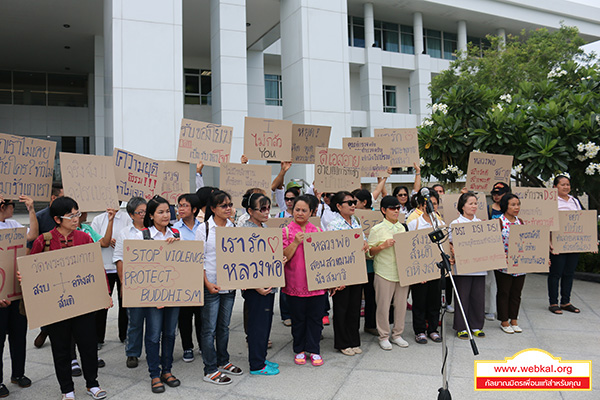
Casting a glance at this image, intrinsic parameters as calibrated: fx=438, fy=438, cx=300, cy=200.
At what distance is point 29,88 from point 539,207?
96.9ft

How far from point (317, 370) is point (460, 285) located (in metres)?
2.23

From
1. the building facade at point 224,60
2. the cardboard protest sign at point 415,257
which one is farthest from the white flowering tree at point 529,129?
the building facade at point 224,60

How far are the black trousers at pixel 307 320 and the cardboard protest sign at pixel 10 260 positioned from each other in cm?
261

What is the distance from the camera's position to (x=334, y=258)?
477 cm

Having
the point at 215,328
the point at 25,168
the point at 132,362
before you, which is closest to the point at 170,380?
the point at 215,328

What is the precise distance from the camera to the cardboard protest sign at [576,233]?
21.7ft

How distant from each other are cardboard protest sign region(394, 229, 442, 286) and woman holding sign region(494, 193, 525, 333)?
45.7 inches

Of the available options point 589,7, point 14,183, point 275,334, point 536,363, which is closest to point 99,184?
point 14,183

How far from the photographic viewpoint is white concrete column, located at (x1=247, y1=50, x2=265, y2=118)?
22.2 m

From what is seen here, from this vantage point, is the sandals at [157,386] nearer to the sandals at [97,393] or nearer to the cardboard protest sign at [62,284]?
the sandals at [97,393]

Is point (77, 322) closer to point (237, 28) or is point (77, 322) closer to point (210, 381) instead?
point (210, 381)

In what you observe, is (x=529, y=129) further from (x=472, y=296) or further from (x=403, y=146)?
(x=472, y=296)

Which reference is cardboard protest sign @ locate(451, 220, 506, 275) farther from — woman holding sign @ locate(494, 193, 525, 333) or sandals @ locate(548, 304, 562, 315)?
sandals @ locate(548, 304, 562, 315)

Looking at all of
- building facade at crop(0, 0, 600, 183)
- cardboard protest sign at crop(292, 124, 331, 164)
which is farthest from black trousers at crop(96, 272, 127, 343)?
building facade at crop(0, 0, 600, 183)
